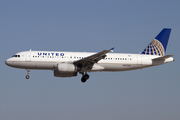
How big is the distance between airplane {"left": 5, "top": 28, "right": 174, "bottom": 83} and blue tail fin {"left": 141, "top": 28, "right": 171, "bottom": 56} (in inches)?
50.1

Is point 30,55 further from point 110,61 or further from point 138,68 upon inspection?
point 138,68

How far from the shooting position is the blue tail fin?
50097mm

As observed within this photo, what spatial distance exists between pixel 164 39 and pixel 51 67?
59.6ft

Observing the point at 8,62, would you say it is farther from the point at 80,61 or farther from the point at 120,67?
Result: the point at 120,67

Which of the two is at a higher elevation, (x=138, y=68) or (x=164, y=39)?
(x=164, y=39)

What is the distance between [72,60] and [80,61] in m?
1.74

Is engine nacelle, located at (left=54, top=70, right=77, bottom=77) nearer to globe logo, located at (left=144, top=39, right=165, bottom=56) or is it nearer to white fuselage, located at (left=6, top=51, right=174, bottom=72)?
white fuselage, located at (left=6, top=51, right=174, bottom=72)

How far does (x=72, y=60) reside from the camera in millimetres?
45656

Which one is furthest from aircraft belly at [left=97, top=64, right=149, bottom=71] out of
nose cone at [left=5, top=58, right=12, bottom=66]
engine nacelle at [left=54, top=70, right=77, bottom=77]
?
nose cone at [left=5, top=58, right=12, bottom=66]

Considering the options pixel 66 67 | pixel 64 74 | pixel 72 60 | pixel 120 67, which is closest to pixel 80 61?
pixel 72 60

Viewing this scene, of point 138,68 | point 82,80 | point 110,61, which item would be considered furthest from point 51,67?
point 138,68

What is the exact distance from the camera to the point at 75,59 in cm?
4578

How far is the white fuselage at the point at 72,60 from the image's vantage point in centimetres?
4491

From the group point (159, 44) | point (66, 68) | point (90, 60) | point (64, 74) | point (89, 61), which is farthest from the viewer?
point (159, 44)
